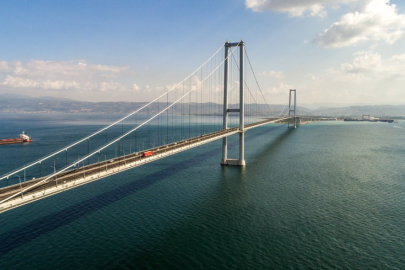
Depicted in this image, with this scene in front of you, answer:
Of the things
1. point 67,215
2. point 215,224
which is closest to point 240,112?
point 215,224

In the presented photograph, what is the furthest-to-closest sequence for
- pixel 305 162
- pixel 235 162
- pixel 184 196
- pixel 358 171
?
1. pixel 305 162
2. pixel 235 162
3. pixel 358 171
4. pixel 184 196

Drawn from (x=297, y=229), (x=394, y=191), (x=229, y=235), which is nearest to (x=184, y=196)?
(x=229, y=235)

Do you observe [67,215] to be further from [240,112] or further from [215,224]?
[240,112]

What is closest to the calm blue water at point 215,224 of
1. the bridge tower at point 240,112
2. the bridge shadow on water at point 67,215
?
the bridge shadow on water at point 67,215

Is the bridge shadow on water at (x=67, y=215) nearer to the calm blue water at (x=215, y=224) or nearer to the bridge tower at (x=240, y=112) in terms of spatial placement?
the calm blue water at (x=215, y=224)

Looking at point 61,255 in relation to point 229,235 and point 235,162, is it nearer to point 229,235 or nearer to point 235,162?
point 229,235

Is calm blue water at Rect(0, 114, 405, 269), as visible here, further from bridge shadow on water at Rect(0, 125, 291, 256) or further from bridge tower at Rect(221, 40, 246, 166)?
bridge tower at Rect(221, 40, 246, 166)

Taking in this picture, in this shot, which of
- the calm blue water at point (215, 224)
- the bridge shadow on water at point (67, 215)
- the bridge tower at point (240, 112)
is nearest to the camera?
the calm blue water at point (215, 224)

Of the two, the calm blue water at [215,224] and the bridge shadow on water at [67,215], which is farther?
the bridge shadow on water at [67,215]
